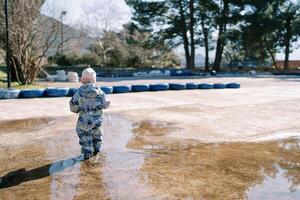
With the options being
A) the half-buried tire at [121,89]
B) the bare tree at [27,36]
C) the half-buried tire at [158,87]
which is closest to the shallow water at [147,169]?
the half-buried tire at [121,89]

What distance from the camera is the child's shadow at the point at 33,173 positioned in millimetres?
3760

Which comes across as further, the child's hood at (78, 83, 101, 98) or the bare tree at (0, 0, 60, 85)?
the bare tree at (0, 0, 60, 85)

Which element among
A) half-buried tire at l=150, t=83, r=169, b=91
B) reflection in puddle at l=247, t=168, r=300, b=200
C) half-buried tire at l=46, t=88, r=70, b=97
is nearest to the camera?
reflection in puddle at l=247, t=168, r=300, b=200

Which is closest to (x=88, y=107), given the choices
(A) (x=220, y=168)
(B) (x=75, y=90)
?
(A) (x=220, y=168)

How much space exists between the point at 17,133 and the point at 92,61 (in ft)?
89.4

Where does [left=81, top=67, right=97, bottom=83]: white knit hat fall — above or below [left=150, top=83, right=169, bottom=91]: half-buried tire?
above

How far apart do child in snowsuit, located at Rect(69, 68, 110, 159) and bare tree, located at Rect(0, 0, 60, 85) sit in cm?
1045

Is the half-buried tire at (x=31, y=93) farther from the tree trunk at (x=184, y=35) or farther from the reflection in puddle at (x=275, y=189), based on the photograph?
the tree trunk at (x=184, y=35)

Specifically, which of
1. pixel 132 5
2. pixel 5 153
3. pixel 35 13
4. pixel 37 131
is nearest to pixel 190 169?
pixel 5 153

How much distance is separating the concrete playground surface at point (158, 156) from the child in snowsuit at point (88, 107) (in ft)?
0.95

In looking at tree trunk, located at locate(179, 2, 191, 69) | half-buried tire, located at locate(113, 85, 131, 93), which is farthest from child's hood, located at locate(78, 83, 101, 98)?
tree trunk, located at locate(179, 2, 191, 69)

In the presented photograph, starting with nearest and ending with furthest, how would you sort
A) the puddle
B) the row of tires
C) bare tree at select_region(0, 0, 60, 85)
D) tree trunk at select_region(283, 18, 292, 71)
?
the puddle → the row of tires → bare tree at select_region(0, 0, 60, 85) → tree trunk at select_region(283, 18, 292, 71)

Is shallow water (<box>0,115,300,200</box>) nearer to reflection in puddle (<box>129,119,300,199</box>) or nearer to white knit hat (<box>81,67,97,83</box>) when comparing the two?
reflection in puddle (<box>129,119,300,199</box>)

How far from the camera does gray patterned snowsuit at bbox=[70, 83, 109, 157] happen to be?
4.46m
